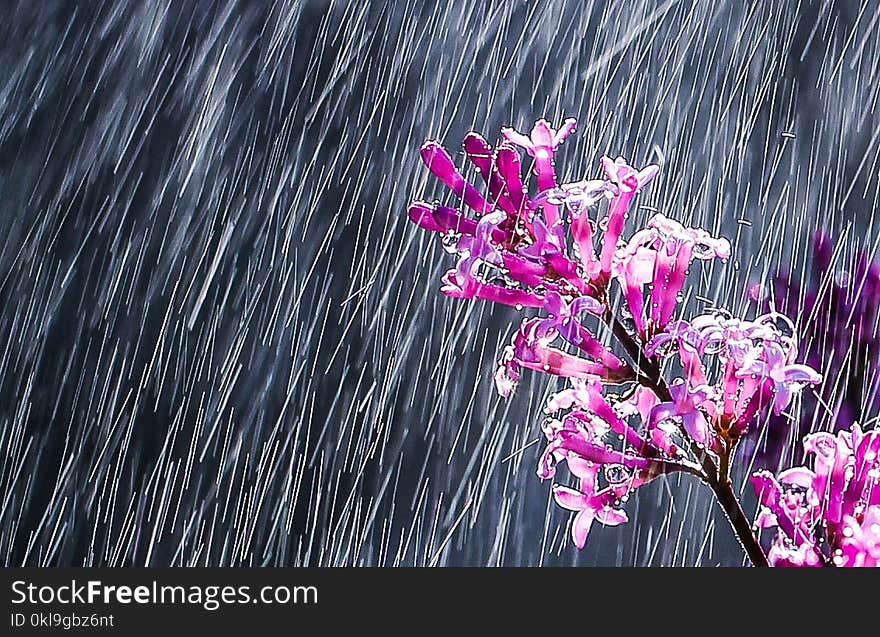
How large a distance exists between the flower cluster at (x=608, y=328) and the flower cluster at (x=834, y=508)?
25 mm

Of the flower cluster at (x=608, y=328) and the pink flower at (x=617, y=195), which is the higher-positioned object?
the pink flower at (x=617, y=195)

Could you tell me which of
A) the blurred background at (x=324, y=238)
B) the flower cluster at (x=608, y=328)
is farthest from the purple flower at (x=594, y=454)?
the blurred background at (x=324, y=238)

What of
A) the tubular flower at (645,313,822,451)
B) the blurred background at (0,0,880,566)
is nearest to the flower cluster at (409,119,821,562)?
the tubular flower at (645,313,822,451)

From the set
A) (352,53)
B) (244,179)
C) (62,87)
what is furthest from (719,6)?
(62,87)

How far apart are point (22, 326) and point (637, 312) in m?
1.69

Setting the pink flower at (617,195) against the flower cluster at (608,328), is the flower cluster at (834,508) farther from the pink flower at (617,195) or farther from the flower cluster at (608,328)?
the pink flower at (617,195)

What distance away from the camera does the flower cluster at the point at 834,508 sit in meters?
0.43

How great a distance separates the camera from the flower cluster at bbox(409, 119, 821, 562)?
408 millimetres

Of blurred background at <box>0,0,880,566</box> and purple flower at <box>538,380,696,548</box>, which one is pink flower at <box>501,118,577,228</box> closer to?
purple flower at <box>538,380,696,548</box>

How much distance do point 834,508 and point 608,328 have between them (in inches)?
5.6

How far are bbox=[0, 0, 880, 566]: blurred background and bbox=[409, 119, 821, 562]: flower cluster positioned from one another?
1.20 m

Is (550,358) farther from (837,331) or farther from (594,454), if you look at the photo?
(837,331)

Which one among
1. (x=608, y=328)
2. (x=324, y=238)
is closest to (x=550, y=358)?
(x=608, y=328)

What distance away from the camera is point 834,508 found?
1.45 ft
